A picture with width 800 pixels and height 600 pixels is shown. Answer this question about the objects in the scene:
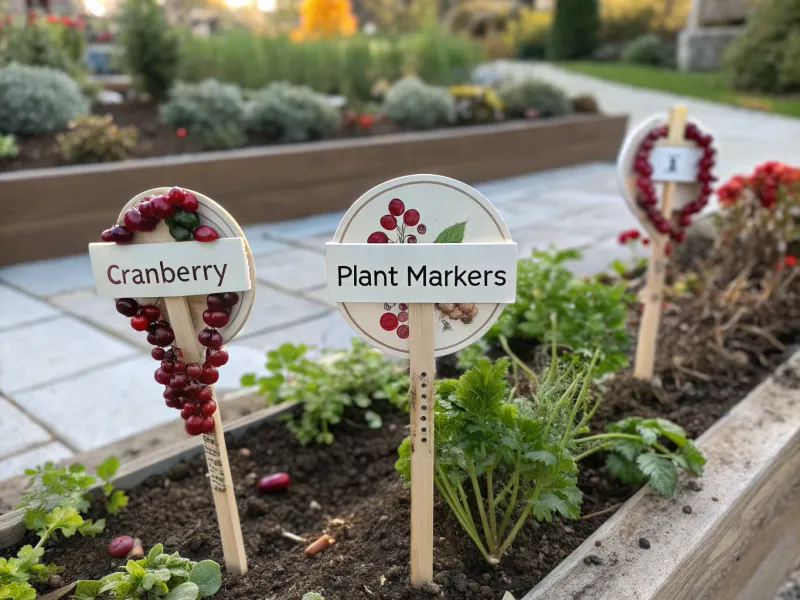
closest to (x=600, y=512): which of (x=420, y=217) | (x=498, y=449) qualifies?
(x=498, y=449)

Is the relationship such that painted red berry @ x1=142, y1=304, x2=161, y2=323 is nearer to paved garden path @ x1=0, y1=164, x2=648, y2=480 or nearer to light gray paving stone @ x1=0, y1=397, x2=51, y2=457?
paved garden path @ x1=0, y1=164, x2=648, y2=480

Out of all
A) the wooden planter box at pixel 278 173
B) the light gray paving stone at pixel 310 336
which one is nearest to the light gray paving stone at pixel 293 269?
the light gray paving stone at pixel 310 336

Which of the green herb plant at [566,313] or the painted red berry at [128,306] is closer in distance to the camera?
the painted red berry at [128,306]

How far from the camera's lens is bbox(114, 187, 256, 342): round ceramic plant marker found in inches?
43.5

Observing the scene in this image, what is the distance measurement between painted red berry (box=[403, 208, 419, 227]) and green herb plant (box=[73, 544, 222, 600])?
68 centimetres

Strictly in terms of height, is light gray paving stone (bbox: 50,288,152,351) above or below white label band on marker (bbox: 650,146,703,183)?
below

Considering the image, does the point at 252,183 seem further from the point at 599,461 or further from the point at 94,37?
the point at 94,37

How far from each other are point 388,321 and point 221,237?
31 cm

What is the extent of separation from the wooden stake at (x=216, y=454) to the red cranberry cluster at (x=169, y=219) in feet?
0.08

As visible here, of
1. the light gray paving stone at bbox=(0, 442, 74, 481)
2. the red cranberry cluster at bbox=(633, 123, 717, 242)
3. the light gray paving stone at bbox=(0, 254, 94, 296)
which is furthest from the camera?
the light gray paving stone at bbox=(0, 254, 94, 296)

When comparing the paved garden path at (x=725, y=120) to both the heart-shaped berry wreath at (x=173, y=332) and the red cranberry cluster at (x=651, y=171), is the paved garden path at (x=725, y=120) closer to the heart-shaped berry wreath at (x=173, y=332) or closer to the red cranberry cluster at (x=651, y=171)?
the red cranberry cluster at (x=651, y=171)

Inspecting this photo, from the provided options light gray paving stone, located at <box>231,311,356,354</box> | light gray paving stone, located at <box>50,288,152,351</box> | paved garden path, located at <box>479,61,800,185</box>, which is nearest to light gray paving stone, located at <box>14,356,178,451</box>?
light gray paving stone, located at <box>50,288,152,351</box>

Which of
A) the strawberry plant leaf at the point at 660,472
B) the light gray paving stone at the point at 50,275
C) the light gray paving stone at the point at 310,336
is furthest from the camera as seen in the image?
the light gray paving stone at the point at 50,275

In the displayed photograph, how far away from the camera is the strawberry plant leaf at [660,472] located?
4.76 ft
